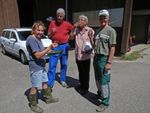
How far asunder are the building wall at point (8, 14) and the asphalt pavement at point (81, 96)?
761 cm

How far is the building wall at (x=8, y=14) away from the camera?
14398mm

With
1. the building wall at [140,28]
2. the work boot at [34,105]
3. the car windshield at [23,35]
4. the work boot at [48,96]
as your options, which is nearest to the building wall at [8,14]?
the car windshield at [23,35]

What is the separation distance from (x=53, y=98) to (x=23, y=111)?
2.54 feet

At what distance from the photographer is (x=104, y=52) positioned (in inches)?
161

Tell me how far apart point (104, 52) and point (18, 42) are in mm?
5669

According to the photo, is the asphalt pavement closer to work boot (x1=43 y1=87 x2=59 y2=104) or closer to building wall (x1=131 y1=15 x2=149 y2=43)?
work boot (x1=43 y1=87 x2=59 y2=104)

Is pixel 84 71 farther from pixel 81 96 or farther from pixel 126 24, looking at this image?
pixel 126 24

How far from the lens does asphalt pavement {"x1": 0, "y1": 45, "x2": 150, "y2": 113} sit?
4.42 meters

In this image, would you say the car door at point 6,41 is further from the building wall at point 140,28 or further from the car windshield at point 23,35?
the building wall at point 140,28

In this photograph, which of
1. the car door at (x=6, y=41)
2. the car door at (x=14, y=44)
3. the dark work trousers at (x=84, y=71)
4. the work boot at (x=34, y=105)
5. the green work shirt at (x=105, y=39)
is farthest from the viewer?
the car door at (x=6, y=41)

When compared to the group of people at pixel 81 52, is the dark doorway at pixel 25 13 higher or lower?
higher

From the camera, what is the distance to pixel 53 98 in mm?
4840

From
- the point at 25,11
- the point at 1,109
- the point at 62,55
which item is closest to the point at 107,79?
the point at 62,55

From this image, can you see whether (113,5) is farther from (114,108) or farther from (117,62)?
(114,108)
